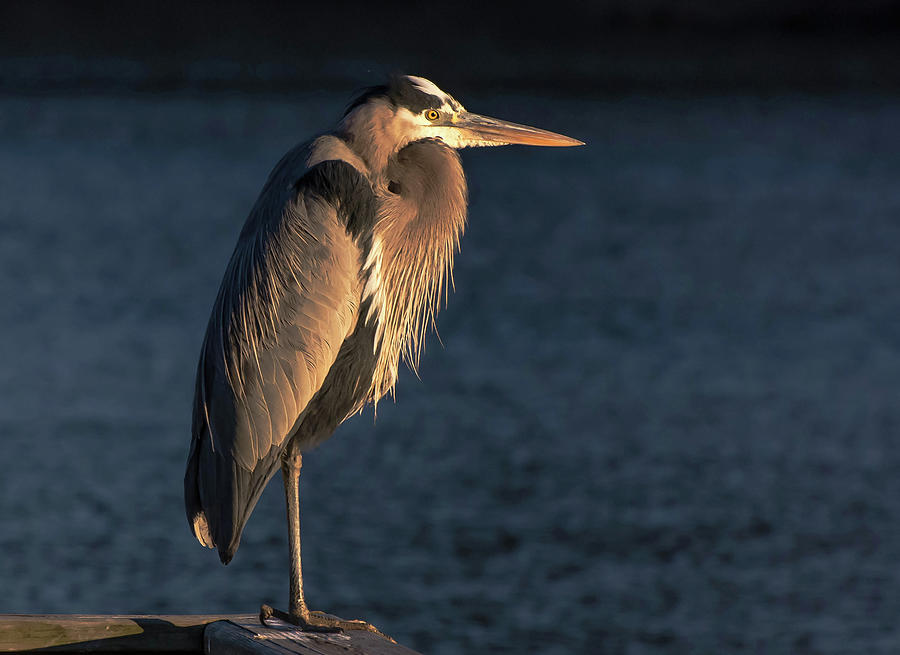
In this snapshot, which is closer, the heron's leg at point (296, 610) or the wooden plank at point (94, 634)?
the wooden plank at point (94, 634)

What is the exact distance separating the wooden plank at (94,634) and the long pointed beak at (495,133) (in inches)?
66.8

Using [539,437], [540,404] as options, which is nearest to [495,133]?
[539,437]

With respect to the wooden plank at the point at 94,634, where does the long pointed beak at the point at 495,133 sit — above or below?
above

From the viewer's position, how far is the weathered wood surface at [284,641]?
331cm

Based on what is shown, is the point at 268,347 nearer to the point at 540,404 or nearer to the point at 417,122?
the point at 417,122

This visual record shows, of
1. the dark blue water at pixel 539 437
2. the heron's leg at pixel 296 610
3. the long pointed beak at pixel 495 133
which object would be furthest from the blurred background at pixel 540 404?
the long pointed beak at pixel 495 133

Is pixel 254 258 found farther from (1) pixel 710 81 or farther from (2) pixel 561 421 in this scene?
(1) pixel 710 81

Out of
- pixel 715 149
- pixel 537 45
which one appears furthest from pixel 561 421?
pixel 537 45

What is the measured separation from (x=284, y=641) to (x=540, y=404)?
7.66 m

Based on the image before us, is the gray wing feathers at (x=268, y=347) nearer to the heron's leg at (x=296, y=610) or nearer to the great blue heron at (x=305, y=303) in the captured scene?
the great blue heron at (x=305, y=303)

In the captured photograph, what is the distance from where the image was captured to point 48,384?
446 inches

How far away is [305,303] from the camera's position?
4.04 meters

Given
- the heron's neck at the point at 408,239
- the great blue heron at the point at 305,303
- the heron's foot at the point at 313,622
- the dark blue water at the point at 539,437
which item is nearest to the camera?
the heron's foot at the point at 313,622

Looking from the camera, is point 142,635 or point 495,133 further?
point 495,133
